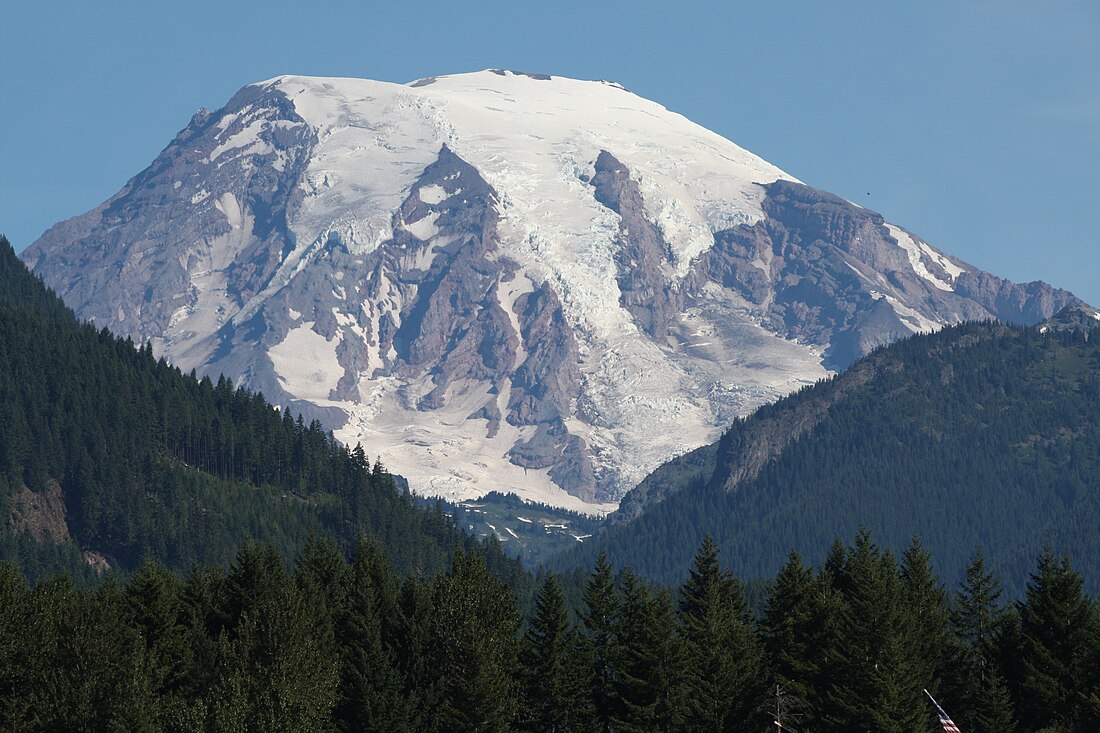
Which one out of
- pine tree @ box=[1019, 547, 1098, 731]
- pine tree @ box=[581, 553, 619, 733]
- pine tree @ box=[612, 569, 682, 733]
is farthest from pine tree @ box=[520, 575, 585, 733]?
pine tree @ box=[1019, 547, 1098, 731]

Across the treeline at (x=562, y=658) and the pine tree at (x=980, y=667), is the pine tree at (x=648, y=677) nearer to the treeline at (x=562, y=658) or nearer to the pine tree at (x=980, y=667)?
the treeline at (x=562, y=658)

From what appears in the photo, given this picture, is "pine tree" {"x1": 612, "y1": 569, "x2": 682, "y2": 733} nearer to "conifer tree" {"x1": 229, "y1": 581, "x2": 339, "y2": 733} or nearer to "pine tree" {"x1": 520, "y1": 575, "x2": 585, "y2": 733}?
"pine tree" {"x1": 520, "y1": 575, "x2": 585, "y2": 733}

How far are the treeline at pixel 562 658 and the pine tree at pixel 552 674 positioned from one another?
0.15 metres

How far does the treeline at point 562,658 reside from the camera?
110562 mm

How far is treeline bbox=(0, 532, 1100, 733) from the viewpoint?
111 meters

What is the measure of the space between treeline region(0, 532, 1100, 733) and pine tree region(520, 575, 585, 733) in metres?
0.15

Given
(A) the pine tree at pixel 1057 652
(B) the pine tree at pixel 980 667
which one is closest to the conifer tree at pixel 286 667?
(B) the pine tree at pixel 980 667

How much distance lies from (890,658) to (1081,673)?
14.5 m

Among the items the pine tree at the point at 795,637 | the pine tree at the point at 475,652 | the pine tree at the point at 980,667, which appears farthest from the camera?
the pine tree at the point at 475,652

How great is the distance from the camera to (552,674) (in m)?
128

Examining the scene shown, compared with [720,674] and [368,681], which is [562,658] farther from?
[368,681]

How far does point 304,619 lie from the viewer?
397ft

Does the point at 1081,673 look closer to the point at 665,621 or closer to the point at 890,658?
the point at 890,658

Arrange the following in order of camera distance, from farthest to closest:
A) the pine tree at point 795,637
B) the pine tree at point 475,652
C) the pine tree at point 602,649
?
the pine tree at point 602,649 < the pine tree at point 475,652 < the pine tree at point 795,637
